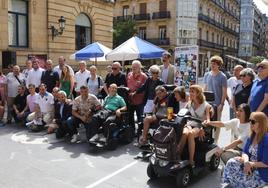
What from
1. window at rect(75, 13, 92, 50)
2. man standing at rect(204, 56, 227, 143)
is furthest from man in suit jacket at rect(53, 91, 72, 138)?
window at rect(75, 13, 92, 50)

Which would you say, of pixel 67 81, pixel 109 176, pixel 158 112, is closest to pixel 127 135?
pixel 158 112

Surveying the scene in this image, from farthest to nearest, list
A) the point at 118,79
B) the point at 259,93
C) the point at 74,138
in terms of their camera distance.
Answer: the point at 118,79, the point at 74,138, the point at 259,93

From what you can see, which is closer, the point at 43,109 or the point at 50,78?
the point at 43,109

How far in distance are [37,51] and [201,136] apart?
1292 cm

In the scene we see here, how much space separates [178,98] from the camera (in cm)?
619

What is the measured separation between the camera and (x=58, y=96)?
8.49m

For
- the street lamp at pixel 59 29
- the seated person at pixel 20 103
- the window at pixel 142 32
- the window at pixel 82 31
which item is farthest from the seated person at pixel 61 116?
the window at pixel 142 32

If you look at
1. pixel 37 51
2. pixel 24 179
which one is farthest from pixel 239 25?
pixel 24 179

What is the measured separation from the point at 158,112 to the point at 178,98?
0.69 metres

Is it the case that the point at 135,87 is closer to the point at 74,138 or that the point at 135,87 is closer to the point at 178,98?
the point at 74,138

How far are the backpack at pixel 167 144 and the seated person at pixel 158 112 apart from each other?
5.09ft

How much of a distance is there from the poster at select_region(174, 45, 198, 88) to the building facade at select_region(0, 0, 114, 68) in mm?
7758

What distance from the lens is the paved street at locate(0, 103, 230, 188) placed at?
5137 millimetres

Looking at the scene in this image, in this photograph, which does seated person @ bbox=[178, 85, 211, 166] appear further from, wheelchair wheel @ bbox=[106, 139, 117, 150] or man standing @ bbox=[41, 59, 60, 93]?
man standing @ bbox=[41, 59, 60, 93]
